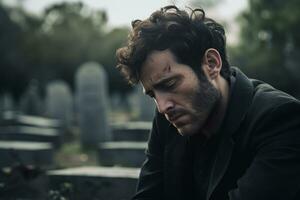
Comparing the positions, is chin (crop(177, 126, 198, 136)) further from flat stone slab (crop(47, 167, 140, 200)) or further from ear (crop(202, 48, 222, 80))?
flat stone slab (crop(47, 167, 140, 200))

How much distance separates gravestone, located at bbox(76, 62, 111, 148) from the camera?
1409cm

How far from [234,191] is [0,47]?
43510mm

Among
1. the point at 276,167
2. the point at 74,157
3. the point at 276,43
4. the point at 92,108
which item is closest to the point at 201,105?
the point at 276,167

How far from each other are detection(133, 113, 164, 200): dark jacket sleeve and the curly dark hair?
49 centimetres

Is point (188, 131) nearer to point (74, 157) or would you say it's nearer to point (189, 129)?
point (189, 129)

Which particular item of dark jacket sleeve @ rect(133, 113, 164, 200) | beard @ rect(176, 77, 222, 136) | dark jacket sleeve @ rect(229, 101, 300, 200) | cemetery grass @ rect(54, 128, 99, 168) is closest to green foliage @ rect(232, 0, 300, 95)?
cemetery grass @ rect(54, 128, 99, 168)

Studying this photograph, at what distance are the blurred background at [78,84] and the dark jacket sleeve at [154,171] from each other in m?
1.26

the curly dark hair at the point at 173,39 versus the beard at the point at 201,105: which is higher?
the curly dark hair at the point at 173,39

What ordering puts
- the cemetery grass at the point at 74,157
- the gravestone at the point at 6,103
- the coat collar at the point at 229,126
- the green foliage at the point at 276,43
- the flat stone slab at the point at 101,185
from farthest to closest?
1. the gravestone at the point at 6,103
2. the green foliage at the point at 276,43
3. the cemetery grass at the point at 74,157
4. the flat stone slab at the point at 101,185
5. the coat collar at the point at 229,126

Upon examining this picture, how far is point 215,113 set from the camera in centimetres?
319

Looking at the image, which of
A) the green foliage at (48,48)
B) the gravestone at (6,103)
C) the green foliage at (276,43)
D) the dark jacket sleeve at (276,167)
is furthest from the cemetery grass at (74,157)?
the green foliage at (48,48)

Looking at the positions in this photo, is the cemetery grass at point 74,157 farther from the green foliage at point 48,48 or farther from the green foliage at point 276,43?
the green foliage at point 48,48

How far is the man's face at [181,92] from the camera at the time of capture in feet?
10.0

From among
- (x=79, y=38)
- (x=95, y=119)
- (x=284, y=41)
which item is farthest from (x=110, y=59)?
(x=95, y=119)
